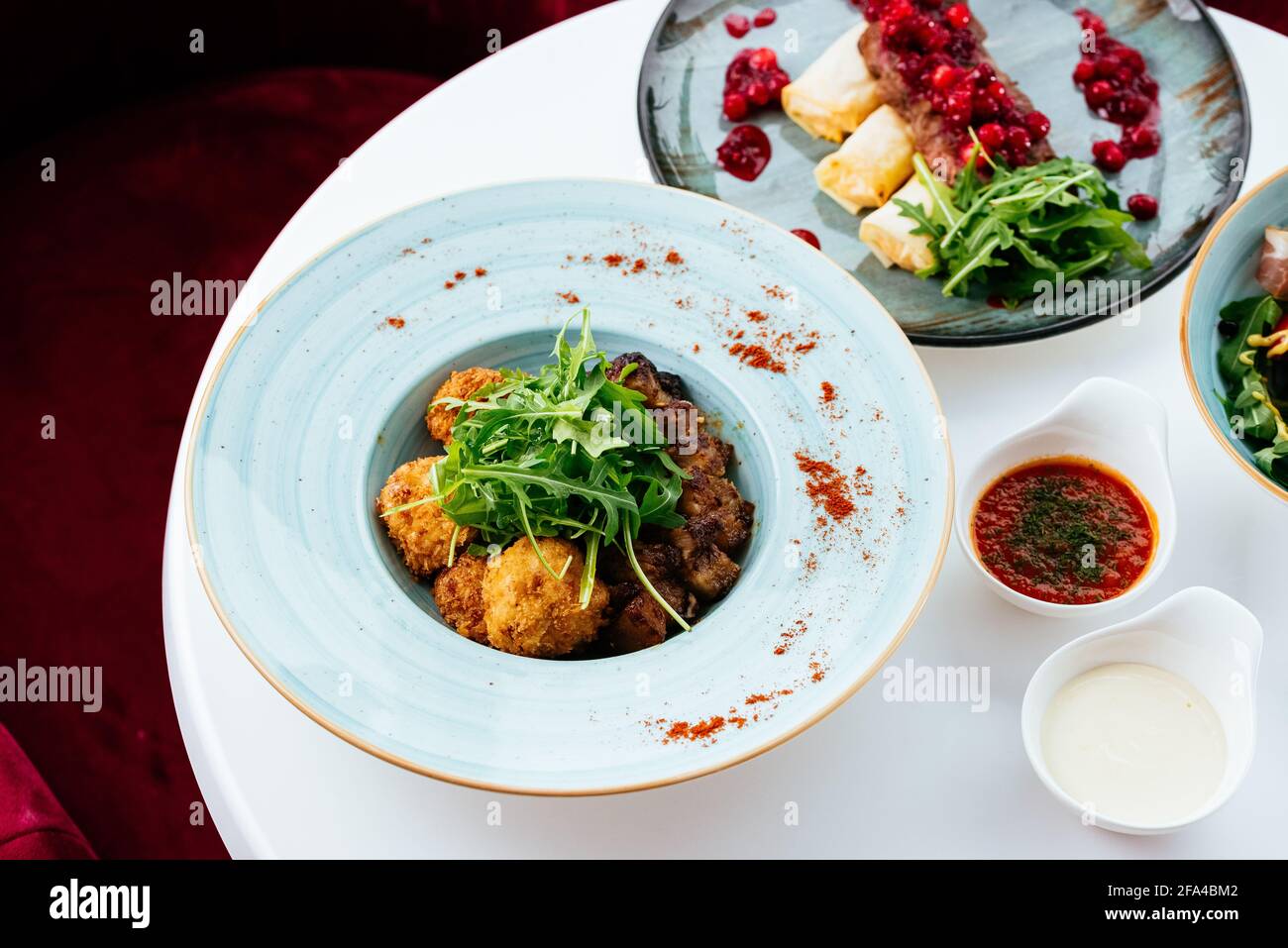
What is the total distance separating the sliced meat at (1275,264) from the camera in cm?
218

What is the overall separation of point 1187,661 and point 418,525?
1.33 metres

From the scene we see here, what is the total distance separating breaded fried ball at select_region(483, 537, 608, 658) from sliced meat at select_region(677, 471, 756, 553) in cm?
23

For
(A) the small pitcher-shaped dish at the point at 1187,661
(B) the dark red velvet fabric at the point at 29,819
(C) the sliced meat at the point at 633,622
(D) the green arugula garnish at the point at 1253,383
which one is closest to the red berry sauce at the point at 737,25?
(D) the green arugula garnish at the point at 1253,383

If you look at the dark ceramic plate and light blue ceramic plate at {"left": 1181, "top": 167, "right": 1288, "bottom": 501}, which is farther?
the dark ceramic plate

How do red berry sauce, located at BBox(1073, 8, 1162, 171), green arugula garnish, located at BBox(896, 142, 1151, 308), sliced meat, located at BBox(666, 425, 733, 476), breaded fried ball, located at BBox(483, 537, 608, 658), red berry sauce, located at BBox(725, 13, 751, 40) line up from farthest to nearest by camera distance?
1. red berry sauce, located at BBox(725, 13, 751, 40)
2. red berry sauce, located at BBox(1073, 8, 1162, 171)
3. green arugula garnish, located at BBox(896, 142, 1151, 308)
4. sliced meat, located at BBox(666, 425, 733, 476)
5. breaded fried ball, located at BBox(483, 537, 608, 658)

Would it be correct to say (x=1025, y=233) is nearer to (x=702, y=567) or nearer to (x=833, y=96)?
(x=833, y=96)

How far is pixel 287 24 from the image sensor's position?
351 cm

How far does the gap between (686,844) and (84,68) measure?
280cm

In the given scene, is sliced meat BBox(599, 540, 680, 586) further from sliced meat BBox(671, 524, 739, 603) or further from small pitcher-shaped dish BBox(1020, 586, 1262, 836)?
small pitcher-shaped dish BBox(1020, 586, 1262, 836)

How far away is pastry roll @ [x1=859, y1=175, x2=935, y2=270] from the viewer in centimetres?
246

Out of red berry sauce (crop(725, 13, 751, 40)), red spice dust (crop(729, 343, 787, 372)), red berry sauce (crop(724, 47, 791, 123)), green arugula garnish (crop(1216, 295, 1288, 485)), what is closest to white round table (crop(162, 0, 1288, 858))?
green arugula garnish (crop(1216, 295, 1288, 485))

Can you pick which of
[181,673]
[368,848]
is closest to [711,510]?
[368,848]

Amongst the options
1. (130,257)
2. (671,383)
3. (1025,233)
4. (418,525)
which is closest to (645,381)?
(671,383)

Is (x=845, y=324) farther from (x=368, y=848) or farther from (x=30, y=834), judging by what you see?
(x=30, y=834)
